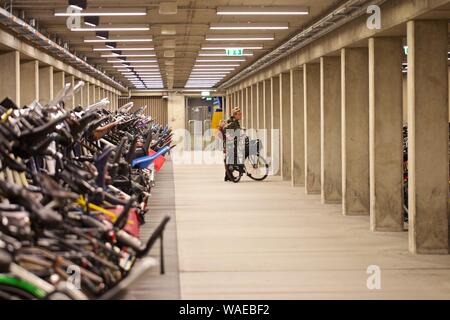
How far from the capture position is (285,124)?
16.7 meters

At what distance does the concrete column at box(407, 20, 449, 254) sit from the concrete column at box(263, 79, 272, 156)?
12.0 metres

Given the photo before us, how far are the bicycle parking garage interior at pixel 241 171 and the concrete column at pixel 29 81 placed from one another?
0.04 m

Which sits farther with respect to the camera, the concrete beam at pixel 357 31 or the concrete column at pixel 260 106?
the concrete column at pixel 260 106

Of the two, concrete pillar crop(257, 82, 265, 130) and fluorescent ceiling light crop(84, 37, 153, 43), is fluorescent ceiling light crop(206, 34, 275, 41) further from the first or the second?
concrete pillar crop(257, 82, 265, 130)

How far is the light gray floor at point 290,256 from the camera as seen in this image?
5707mm

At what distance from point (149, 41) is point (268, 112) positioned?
501 centimetres

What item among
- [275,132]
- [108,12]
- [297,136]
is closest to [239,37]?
[297,136]

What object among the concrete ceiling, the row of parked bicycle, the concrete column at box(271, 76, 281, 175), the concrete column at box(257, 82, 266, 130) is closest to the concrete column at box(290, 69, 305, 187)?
the concrete ceiling

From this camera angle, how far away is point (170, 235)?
8500mm

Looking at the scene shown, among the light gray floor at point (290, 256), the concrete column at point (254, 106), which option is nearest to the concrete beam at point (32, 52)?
the light gray floor at point (290, 256)

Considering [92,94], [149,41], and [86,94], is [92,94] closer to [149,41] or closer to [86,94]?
[86,94]

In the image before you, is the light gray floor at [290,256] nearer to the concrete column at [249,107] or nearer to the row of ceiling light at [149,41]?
the row of ceiling light at [149,41]

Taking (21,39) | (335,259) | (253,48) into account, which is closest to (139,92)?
(253,48)
